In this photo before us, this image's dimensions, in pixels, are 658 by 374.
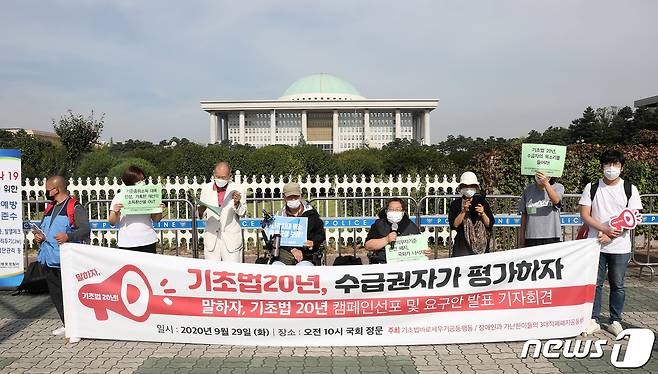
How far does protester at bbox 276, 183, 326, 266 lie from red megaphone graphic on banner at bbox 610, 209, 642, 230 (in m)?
2.95

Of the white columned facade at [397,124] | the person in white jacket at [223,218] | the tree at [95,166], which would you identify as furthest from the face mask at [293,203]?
the white columned facade at [397,124]

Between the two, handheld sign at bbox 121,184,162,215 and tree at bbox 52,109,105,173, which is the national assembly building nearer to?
tree at bbox 52,109,105,173

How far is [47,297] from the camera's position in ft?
23.6

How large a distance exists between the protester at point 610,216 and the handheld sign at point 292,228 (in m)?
2.88

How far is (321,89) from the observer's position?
134250 mm

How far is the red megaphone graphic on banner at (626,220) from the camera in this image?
16.4ft

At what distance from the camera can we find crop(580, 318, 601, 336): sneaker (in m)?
5.17

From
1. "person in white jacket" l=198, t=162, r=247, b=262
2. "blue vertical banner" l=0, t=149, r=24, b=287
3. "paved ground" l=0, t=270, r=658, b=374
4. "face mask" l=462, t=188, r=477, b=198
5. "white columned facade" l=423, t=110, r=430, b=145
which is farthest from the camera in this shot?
"white columned facade" l=423, t=110, r=430, b=145

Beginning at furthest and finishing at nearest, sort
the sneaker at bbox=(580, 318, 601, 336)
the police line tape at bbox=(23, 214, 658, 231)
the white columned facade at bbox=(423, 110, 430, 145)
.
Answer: the white columned facade at bbox=(423, 110, 430, 145) → the police line tape at bbox=(23, 214, 658, 231) → the sneaker at bbox=(580, 318, 601, 336)

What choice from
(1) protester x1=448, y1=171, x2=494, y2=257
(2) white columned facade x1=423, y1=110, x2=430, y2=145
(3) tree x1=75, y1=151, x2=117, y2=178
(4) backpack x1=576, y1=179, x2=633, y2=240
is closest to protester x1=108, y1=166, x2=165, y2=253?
(1) protester x1=448, y1=171, x2=494, y2=257

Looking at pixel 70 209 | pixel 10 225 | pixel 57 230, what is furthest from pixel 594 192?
pixel 10 225

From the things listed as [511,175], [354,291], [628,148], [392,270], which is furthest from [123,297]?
[628,148]

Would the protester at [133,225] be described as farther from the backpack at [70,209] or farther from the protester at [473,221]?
the protester at [473,221]

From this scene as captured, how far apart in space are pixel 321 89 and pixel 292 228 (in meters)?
131
